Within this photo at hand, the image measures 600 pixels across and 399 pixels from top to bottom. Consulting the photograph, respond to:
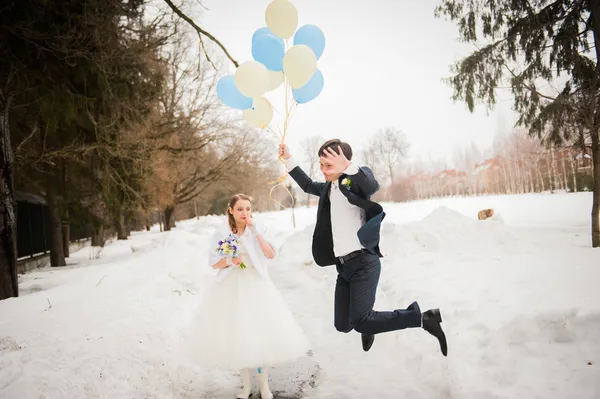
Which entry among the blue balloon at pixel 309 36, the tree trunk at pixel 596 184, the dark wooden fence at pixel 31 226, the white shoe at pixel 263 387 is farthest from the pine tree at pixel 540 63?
the dark wooden fence at pixel 31 226

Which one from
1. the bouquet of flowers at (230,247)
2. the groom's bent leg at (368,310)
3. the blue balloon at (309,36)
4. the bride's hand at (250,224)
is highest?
the blue balloon at (309,36)

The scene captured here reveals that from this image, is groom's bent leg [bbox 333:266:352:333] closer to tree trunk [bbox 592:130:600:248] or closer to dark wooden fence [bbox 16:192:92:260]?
tree trunk [bbox 592:130:600:248]

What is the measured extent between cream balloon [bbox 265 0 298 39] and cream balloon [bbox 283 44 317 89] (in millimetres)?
517

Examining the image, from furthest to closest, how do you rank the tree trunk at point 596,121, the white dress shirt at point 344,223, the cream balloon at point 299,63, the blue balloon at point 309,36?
the tree trunk at point 596,121, the blue balloon at point 309,36, the cream balloon at point 299,63, the white dress shirt at point 344,223

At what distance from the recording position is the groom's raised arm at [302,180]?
3516 mm

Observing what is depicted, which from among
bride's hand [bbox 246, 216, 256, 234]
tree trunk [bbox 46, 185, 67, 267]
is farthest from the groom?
tree trunk [bbox 46, 185, 67, 267]

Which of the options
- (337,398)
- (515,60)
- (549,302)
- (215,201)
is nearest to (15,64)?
(337,398)

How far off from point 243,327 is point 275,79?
9.43 ft

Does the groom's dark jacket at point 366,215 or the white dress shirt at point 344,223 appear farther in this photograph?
the white dress shirt at point 344,223

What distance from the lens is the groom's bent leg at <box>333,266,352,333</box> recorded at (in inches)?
121

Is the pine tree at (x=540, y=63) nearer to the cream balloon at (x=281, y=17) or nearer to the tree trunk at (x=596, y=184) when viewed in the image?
the tree trunk at (x=596, y=184)

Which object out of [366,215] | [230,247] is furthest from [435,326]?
[230,247]

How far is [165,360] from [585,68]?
38.6 ft

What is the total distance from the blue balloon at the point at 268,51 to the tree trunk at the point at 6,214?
4.48 m
